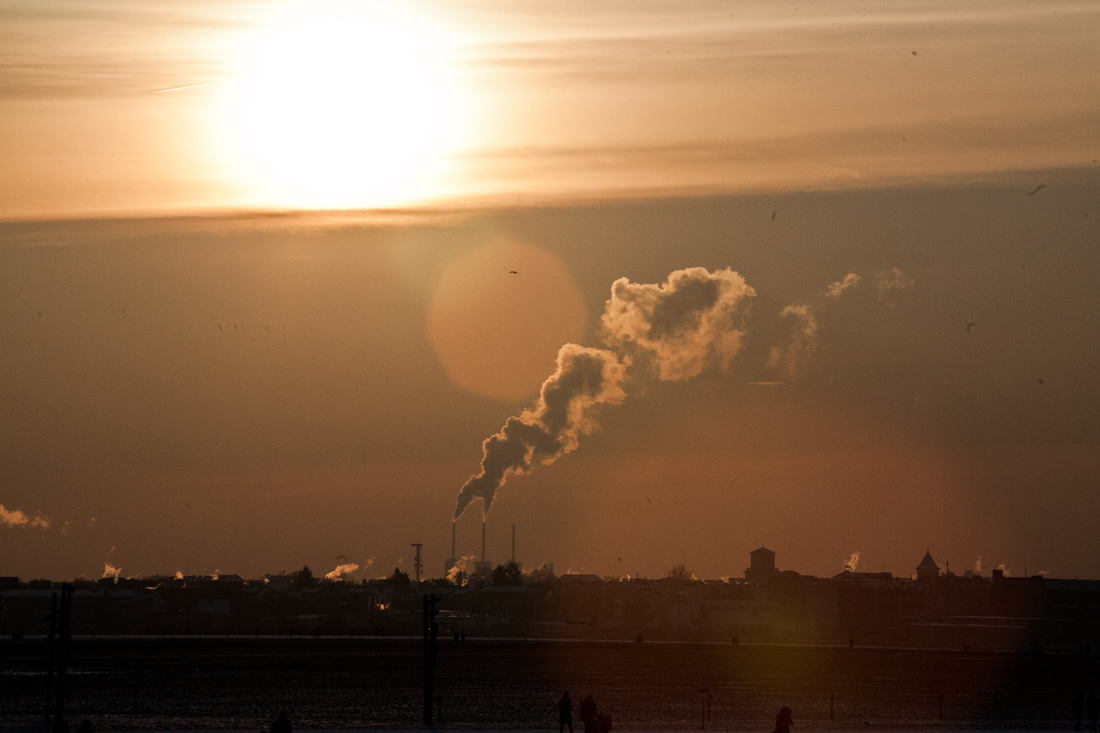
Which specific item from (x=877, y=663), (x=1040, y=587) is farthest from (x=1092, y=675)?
(x=1040, y=587)

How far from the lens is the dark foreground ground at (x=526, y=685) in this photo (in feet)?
190

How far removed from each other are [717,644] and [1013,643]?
4296cm

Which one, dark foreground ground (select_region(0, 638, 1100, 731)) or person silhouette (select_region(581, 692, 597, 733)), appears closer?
person silhouette (select_region(581, 692, 597, 733))

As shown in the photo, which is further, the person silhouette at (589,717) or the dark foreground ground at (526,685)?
the dark foreground ground at (526,685)

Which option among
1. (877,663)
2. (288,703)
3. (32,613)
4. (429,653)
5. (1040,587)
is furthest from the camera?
(1040,587)

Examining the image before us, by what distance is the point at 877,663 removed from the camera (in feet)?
322

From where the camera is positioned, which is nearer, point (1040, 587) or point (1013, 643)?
point (1013, 643)

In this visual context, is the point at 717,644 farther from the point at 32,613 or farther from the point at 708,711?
the point at 32,613

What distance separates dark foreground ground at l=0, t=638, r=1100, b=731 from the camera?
57844mm

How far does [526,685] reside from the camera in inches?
2945

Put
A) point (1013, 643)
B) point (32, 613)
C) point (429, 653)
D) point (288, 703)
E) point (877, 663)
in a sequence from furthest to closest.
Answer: point (32, 613) → point (1013, 643) → point (877, 663) → point (288, 703) → point (429, 653)

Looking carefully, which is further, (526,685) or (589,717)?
(526,685)

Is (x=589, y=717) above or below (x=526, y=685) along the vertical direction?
above

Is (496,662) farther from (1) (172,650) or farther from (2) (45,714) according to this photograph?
(2) (45,714)
